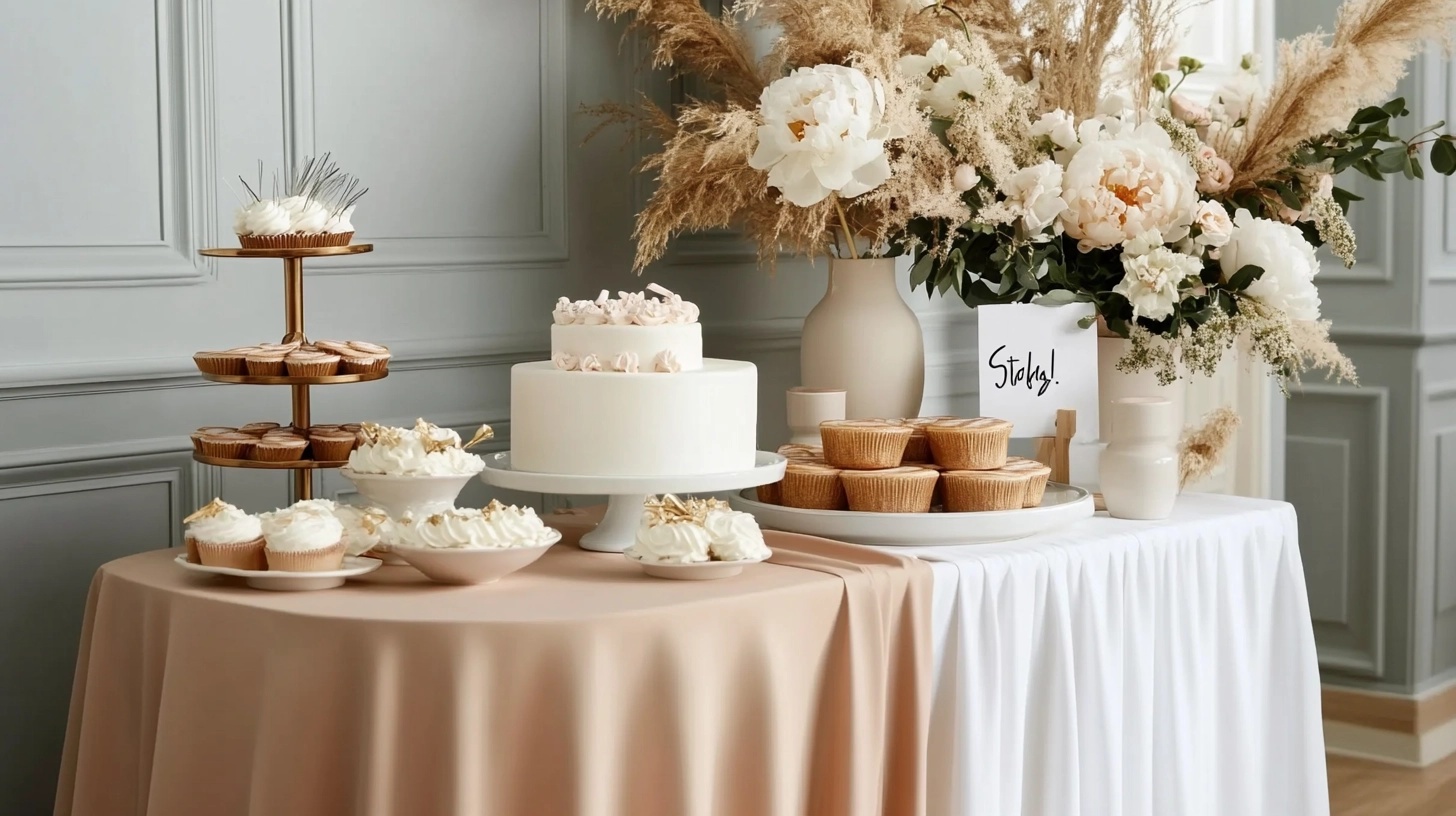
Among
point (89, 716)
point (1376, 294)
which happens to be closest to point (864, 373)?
point (89, 716)

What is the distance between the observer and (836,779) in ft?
4.91

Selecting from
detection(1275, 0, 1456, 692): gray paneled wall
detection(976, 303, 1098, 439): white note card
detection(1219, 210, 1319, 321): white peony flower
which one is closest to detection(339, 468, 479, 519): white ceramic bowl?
detection(976, 303, 1098, 439): white note card

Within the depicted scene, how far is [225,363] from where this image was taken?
5.33 feet

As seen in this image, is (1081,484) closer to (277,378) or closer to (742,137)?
(742,137)

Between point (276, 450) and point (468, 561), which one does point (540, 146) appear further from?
point (468, 561)

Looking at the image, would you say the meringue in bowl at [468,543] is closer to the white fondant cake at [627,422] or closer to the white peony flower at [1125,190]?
the white fondant cake at [627,422]

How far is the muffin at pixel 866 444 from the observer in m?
1.79

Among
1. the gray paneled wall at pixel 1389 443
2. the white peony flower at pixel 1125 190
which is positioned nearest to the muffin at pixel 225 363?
the white peony flower at pixel 1125 190

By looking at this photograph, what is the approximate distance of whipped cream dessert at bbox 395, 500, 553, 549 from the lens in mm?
1438

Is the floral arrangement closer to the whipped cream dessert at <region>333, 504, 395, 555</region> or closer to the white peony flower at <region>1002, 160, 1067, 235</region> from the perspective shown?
the white peony flower at <region>1002, 160, 1067, 235</region>

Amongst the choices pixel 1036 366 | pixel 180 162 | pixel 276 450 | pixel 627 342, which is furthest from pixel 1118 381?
pixel 180 162

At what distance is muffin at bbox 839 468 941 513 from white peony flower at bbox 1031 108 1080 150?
549mm

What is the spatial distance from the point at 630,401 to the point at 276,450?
391 millimetres

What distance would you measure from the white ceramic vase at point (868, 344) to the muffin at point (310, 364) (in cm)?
76
